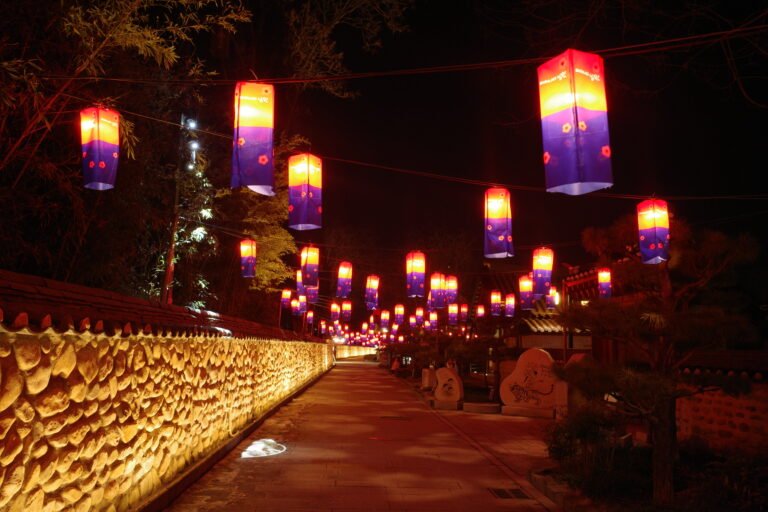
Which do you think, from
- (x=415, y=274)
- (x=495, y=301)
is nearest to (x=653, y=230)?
(x=415, y=274)

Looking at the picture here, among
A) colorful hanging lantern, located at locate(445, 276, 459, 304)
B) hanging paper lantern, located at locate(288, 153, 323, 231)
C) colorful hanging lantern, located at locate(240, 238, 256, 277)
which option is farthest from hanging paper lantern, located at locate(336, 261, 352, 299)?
hanging paper lantern, located at locate(288, 153, 323, 231)

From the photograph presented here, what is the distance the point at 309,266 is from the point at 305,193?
11969 millimetres

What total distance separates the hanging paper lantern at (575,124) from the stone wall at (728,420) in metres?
3.73

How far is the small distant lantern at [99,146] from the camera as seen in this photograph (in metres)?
8.80

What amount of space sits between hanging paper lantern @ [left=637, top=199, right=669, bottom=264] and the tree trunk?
2.15m

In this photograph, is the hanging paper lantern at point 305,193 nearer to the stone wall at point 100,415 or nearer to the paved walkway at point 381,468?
the stone wall at point 100,415

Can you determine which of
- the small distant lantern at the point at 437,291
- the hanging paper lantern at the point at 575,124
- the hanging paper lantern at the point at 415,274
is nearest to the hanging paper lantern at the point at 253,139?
the hanging paper lantern at the point at 575,124

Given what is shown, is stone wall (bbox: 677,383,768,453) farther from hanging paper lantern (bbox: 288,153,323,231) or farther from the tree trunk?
hanging paper lantern (bbox: 288,153,323,231)

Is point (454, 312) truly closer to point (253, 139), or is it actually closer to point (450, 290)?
point (450, 290)

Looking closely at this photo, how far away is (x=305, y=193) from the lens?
11422 millimetres

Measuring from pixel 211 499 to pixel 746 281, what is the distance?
37.3ft

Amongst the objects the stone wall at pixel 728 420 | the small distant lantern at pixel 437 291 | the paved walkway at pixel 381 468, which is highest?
the small distant lantern at pixel 437 291

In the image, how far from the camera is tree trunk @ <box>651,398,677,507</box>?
6.43 meters

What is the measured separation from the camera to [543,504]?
7.24m
